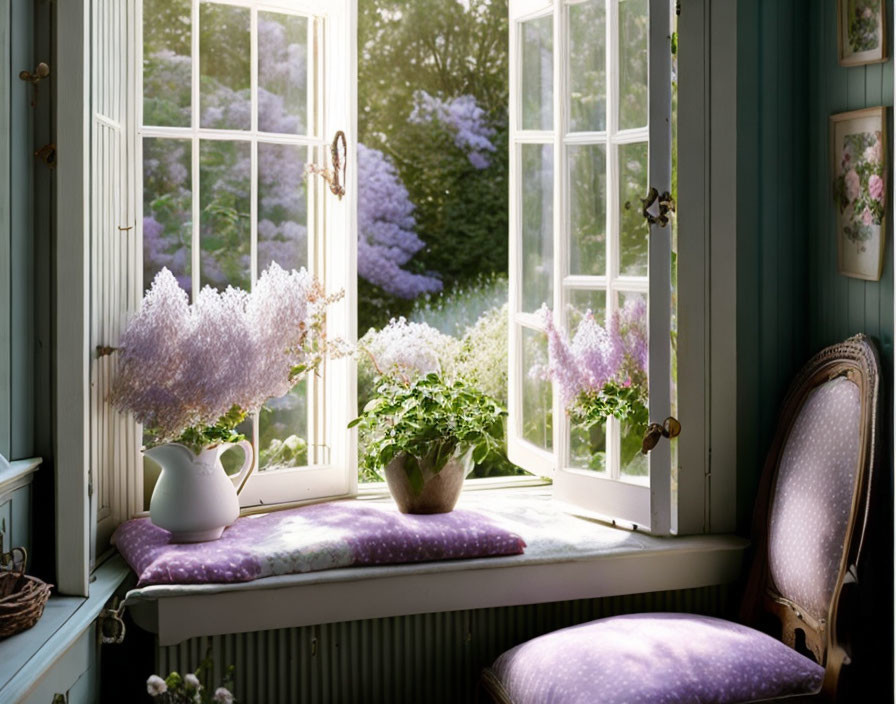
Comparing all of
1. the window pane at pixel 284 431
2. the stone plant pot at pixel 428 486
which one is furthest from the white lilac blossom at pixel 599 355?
the window pane at pixel 284 431

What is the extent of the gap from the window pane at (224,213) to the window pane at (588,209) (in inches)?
38.3

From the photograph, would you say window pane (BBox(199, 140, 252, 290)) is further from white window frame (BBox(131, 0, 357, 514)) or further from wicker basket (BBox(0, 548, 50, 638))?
wicker basket (BBox(0, 548, 50, 638))

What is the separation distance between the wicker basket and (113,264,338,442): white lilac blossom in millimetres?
534

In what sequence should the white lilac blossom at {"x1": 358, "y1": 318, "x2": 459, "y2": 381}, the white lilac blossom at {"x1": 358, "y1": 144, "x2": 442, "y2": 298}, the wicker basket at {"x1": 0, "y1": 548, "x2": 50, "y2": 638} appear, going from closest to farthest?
the wicker basket at {"x1": 0, "y1": 548, "x2": 50, "y2": 638} < the white lilac blossom at {"x1": 358, "y1": 318, "x2": 459, "y2": 381} < the white lilac blossom at {"x1": 358, "y1": 144, "x2": 442, "y2": 298}

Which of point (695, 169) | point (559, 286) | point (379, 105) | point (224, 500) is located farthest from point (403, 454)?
point (379, 105)

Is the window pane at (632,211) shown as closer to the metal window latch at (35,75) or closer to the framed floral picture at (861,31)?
the framed floral picture at (861,31)

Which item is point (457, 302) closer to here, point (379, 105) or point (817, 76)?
point (379, 105)

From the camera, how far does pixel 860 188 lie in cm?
267

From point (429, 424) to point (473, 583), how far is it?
0.47 m

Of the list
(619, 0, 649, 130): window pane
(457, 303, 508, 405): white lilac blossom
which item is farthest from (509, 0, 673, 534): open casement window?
(457, 303, 508, 405): white lilac blossom

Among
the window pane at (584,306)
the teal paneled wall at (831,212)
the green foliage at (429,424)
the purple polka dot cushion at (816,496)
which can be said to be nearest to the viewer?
the purple polka dot cushion at (816,496)

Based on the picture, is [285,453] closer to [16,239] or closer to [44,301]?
[44,301]

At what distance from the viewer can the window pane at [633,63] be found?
282cm

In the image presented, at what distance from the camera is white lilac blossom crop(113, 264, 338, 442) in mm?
2584
